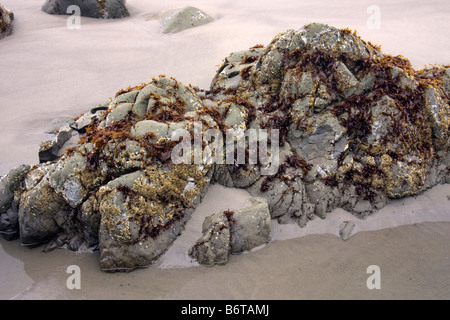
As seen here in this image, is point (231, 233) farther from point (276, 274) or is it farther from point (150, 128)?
point (150, 128)

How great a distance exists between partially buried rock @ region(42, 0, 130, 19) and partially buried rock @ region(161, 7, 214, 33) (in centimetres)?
170

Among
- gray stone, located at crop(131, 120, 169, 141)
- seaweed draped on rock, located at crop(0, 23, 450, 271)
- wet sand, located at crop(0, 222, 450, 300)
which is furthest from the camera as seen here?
gray stone, located at crop(131, 120, 169, 141)

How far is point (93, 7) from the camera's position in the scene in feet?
39.6

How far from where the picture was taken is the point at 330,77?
236 inches

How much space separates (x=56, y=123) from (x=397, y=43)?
27.6 ft

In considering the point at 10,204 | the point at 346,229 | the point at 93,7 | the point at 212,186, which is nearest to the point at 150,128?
the point at 212,186

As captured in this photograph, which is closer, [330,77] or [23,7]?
[330,77]

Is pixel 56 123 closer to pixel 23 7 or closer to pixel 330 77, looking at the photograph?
pixel 330 77

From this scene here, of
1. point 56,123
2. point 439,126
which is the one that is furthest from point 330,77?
point 56,123

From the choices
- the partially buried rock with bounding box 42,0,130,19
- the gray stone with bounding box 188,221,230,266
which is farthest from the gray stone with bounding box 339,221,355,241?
the partially buried rock with bounding box 42,0,130,19

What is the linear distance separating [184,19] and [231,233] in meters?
8.29

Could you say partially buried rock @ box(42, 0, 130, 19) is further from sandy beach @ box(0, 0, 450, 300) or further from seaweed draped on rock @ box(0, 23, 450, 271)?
seaweed draped on rock @ box(0, 23, 450, 271)

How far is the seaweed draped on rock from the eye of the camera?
5.19 metres

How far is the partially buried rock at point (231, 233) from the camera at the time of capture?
5.08m
